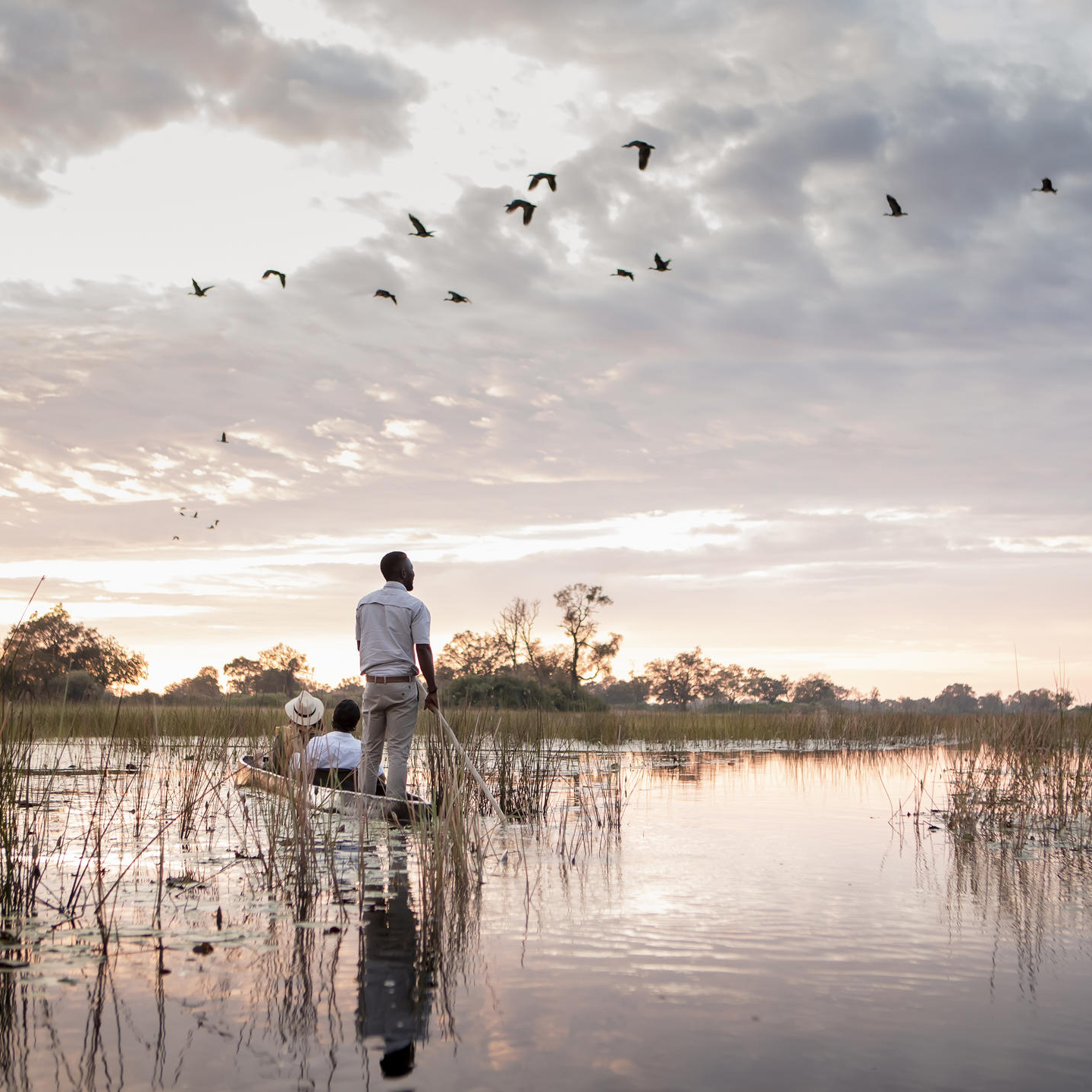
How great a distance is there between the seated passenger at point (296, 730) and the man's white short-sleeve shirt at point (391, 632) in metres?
0.83

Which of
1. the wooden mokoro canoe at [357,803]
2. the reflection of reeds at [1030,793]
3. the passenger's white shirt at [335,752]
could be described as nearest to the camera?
the wooden mokoro canoe at [357,803]

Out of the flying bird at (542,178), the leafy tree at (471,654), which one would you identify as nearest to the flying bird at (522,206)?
the flying bird at (542,178)

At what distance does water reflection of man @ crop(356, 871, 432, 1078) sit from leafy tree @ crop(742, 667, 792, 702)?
128830 mm

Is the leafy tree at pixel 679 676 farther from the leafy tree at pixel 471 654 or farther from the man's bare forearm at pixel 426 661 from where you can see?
the man's bare forearm at pixel 426 661

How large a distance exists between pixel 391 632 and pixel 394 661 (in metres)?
0.25

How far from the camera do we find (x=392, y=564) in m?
8.57

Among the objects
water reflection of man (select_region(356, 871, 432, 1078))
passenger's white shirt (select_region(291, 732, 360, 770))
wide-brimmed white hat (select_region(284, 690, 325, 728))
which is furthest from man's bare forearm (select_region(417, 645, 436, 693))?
water reflection of man (select_region(356, 871, 432, 1078))

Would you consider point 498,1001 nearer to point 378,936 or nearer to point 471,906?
point 378,936

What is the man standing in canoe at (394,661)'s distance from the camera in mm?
8344

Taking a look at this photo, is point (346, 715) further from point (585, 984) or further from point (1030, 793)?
point (1030, 793)

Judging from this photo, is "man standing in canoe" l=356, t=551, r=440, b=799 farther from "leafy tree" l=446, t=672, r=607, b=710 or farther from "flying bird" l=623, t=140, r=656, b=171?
"leafy tree" l=446, t=672, r=607, b=710

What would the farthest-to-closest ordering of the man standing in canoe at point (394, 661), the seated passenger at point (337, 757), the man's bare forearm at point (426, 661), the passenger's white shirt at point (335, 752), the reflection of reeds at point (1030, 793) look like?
the passenger's white shirt at point (335, 752)
the seated passenger at point (337, 757)
the reflection of reeds at point (1030, 793)
the man standing in canoe at point (394, 661)
the man's bare forearm at point (426, 661)

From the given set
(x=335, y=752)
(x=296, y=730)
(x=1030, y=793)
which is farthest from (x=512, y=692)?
(x=296, y=730)

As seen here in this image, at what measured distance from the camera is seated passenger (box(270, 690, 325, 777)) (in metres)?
8.30
